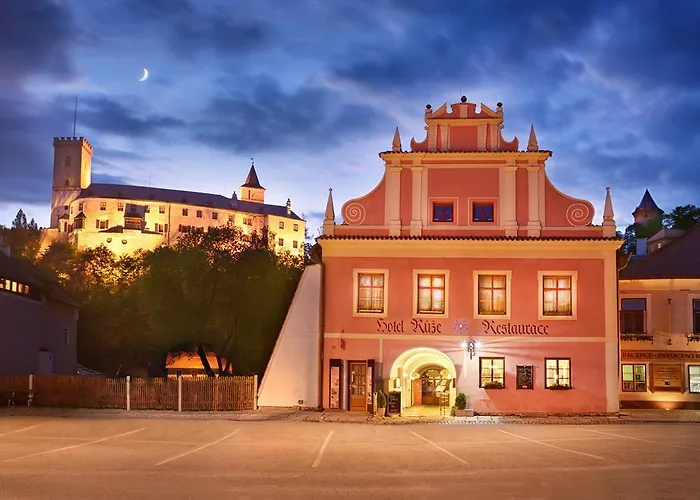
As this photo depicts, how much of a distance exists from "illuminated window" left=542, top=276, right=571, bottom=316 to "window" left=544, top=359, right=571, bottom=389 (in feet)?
5.71

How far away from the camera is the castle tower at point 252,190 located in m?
163

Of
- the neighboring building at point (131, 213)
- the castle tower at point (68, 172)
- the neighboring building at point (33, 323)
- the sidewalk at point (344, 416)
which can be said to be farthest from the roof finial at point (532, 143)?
the castle tower at point (68, 172)

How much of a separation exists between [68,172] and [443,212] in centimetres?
13196

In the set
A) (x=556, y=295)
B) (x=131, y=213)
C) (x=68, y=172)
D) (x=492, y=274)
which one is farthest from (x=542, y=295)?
(x=68, y=172)

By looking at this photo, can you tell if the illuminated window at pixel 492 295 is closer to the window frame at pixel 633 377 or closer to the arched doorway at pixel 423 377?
the arched doorway at pixel 423 377

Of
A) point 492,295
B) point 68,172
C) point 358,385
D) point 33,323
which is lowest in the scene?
point 358,385

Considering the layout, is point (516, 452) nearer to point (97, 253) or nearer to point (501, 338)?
point (501, 338)

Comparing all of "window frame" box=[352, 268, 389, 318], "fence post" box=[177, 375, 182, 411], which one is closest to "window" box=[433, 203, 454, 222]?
"window frame" box=[352, 268, 389, 318]

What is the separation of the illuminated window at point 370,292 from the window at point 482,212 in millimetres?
4092

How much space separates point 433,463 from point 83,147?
147 m

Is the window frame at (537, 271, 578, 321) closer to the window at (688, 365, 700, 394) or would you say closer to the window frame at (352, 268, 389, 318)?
the window frame at (352, 268, 389, 318)

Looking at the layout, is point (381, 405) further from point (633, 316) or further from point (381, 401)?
point (633, 316)

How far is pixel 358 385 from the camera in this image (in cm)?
2922

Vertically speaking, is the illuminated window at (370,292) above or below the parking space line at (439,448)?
above
